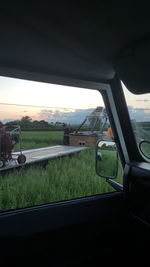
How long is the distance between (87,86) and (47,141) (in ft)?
2.46

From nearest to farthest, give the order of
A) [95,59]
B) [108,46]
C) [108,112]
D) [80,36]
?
[80,36], [108,46], [95,59], [108,112]

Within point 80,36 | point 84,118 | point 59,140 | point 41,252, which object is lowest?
point 41,252

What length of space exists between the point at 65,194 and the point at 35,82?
1.23 meters

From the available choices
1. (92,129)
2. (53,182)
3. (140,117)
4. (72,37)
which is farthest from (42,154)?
(72,37)

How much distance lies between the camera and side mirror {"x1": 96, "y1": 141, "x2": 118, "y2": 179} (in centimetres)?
260

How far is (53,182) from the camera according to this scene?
2.46 m

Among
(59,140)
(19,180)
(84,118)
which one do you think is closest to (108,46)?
(84,118)

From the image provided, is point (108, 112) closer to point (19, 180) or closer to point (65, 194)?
point (65, 194)

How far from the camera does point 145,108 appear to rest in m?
2.32

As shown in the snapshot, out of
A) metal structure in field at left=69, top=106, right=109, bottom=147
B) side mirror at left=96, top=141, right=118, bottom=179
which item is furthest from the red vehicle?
side mirror at left=96, top=141, right=118, bottom=179

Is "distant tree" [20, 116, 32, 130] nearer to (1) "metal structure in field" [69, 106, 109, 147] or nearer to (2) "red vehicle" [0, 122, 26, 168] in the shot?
(2) "red vehicle" [0, 122, 26, 168]

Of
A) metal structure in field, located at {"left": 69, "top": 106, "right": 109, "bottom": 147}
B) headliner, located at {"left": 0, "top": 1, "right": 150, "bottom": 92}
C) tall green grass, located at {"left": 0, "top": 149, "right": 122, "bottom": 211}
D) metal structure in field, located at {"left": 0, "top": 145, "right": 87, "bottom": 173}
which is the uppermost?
headliner, located at {"left": 0, "top": 1, "right": 150, "bottom": 92}

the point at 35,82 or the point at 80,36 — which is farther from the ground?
the point at 80,36

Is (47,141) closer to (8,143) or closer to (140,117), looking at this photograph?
(8,143)
